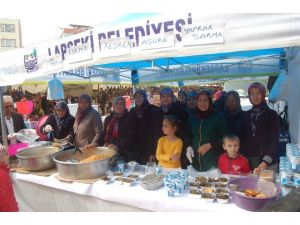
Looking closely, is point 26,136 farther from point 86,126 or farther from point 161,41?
point 161,41

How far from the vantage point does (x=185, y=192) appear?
1.59m

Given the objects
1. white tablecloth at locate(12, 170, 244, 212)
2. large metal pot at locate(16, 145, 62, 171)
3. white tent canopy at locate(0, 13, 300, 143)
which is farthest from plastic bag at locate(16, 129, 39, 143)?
white tent canopy at locate(0, 13, 300, 143)

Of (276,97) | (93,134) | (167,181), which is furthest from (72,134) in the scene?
(276,97)

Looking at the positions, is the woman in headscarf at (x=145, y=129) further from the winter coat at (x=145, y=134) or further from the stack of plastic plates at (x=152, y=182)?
the stack of plastic plates at (x=152, y=182)

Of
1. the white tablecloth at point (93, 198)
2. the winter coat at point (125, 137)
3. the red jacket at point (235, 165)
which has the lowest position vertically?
the white tablecloth at point (93, 198)

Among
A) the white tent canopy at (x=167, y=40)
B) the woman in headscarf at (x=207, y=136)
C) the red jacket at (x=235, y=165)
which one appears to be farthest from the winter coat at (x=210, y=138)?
the white tent canopy at (x=167, y=40)

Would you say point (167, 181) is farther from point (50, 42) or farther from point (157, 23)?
point (50, 42)

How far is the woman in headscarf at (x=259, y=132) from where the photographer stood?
1.84 meters

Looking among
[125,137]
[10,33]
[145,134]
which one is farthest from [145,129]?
[10,33]

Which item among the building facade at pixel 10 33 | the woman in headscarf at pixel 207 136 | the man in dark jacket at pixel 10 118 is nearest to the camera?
the woman in headscarf at pixel 207 136

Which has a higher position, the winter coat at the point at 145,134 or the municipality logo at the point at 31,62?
the municipality logo at the point at 31,62

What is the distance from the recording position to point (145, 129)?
2.65m

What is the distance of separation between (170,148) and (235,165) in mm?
514

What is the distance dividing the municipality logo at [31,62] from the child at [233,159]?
5.21 feet
